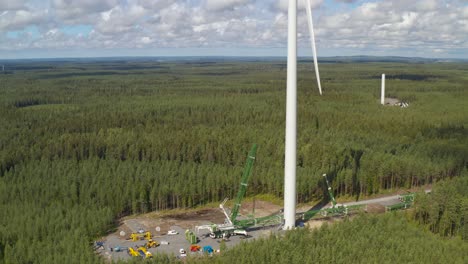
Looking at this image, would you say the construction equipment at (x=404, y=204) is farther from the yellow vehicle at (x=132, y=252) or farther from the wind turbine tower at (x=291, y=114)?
the yellow vehicle at (x=132, y=252)

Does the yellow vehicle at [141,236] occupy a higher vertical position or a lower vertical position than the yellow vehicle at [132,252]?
lower

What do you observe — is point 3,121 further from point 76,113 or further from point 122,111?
point 122,111

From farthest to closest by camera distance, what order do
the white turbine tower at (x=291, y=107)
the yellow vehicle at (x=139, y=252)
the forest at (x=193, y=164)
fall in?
the forest at (x=193, y=164)
the yellow vehicle at (x=139, y=252)
the white turbine tower at (x=291, y=107)

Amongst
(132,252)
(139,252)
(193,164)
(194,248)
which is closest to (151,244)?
(139,252)

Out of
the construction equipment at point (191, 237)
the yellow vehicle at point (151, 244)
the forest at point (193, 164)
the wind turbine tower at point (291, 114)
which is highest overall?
the wind turbine tower at point (291, 114)

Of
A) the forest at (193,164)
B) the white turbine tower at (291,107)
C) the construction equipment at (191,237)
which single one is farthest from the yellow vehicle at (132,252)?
the white turbine tower at (291,107)

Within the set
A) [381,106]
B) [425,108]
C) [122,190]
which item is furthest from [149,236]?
[425,108]

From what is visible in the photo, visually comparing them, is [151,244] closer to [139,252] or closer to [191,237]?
[139,252]

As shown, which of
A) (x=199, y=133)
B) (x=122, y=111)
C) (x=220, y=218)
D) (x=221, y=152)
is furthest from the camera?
(x=122, y=111)
